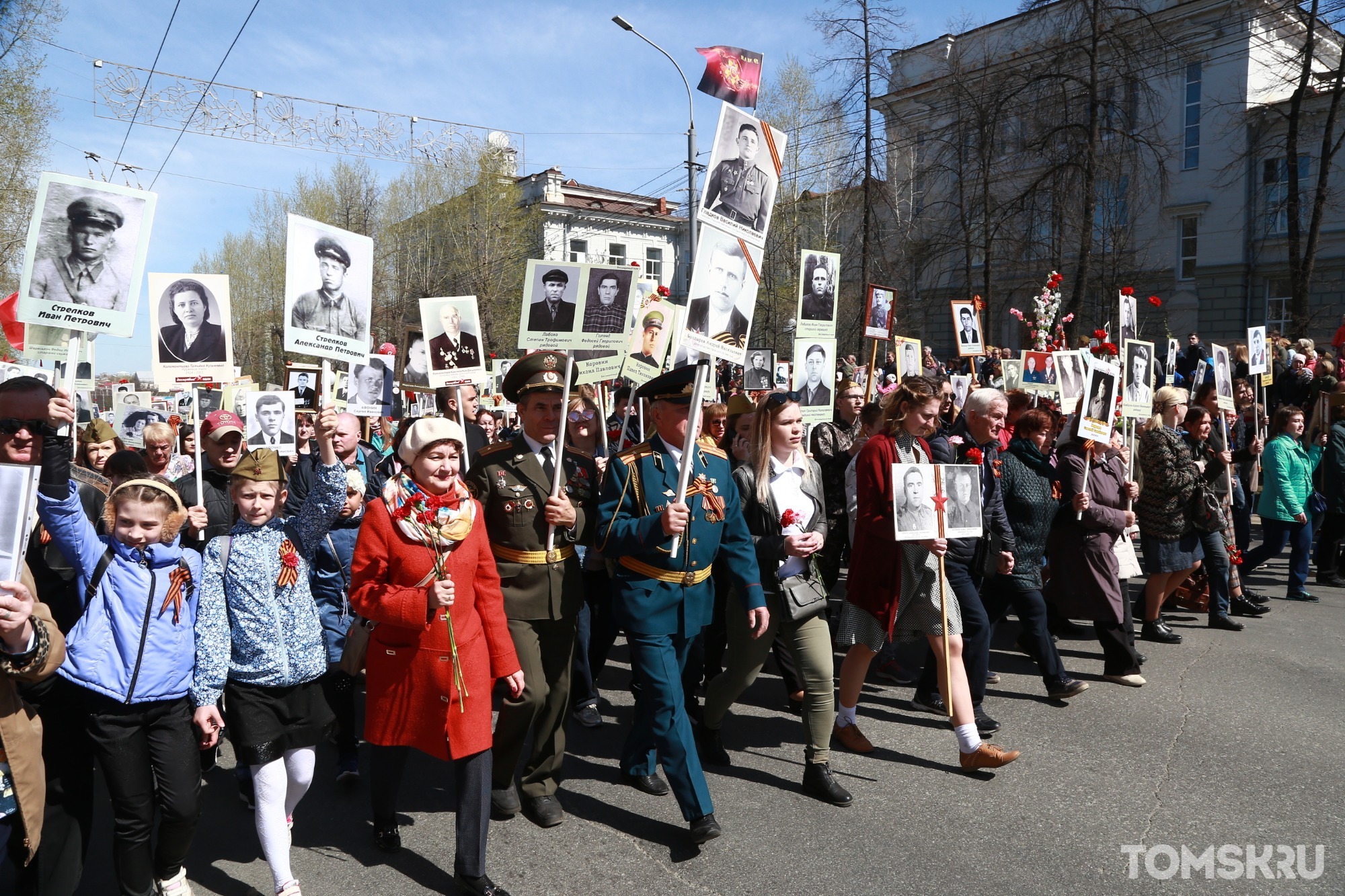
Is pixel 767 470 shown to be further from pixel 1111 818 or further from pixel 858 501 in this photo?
pixel 1111 818

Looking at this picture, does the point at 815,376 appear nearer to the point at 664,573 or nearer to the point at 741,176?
the point at 741,176

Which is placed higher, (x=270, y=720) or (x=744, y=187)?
(x=744, y=187)

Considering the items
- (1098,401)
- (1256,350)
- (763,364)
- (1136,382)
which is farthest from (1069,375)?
(763,364)

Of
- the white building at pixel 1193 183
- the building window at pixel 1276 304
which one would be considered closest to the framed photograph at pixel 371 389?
the white building at pixel 1193 183

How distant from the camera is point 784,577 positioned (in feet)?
15.3

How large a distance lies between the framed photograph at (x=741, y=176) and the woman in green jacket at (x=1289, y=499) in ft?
20.5

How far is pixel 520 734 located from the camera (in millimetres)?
4188

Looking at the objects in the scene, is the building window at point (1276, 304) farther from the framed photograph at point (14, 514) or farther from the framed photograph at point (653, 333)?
the framed photograph at point (14, 514)

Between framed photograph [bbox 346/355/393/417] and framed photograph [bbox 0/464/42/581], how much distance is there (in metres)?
5.09

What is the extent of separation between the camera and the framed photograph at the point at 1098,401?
6148mm

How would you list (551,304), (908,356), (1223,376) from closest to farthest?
(551,304) < (1223,376) < (908,356)

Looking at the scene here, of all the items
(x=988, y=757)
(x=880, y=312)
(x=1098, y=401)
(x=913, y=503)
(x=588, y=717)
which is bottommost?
(x=588, y=717)

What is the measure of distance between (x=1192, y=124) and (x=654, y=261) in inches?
1263

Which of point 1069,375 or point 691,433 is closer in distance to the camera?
point 691,433
